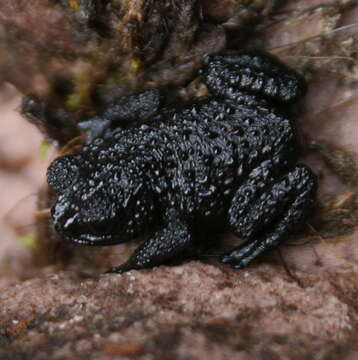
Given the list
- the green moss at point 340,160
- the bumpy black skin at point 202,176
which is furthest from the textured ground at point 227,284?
the bumpy black skin at point 202,176

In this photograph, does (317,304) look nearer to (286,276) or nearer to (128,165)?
(286,276)

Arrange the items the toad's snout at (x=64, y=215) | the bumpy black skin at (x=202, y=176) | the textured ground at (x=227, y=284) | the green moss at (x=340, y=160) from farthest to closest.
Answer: the green moss at (x=340, y=160), the bumpy black skin at (x=202, y=176), the toad's snout at (x=64, y=215), the textured ground at (x=227, y=284)

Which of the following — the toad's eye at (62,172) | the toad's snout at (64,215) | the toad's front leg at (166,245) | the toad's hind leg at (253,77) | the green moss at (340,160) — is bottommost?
the toad's front leg at (166,245)

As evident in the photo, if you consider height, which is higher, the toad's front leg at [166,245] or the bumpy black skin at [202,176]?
the bumpy black skin at [202,176]

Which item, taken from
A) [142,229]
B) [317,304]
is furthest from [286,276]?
[142,229]

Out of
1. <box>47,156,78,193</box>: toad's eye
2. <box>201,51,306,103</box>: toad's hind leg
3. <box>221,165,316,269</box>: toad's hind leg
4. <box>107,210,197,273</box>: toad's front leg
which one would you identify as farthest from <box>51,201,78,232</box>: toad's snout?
<box>201,51,306,103</box>: toad's hind leg

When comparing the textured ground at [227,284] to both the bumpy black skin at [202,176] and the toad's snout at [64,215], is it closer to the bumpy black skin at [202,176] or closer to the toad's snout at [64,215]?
the bumpy black skin at [202,176]
